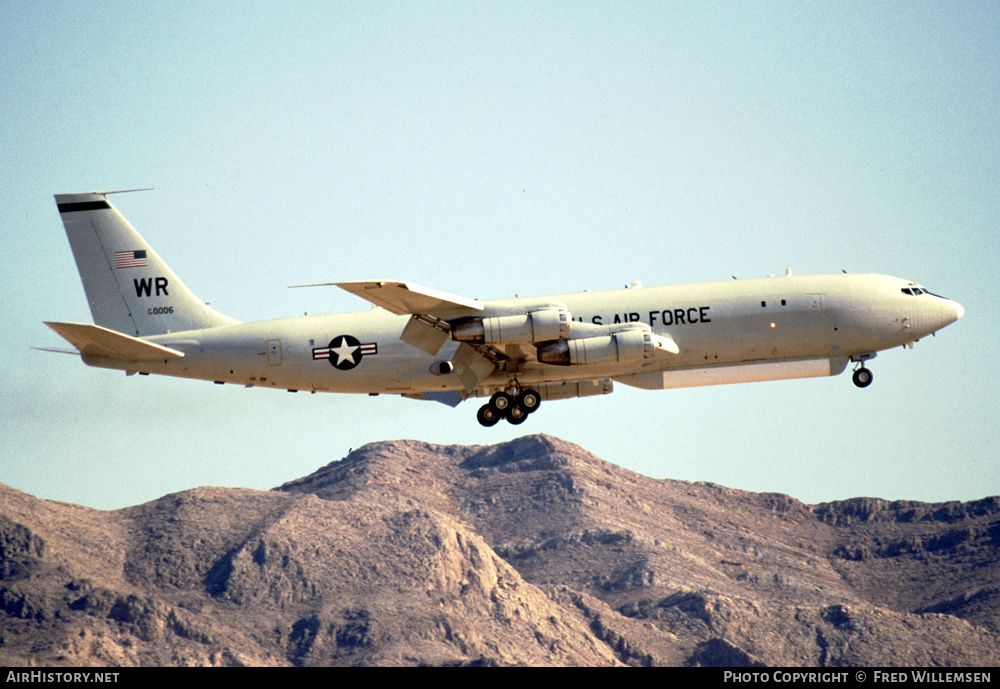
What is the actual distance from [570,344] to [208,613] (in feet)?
475

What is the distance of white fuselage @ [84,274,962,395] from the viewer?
56688 mm

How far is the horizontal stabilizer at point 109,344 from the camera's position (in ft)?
179

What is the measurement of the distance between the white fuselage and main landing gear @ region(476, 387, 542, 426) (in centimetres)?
70

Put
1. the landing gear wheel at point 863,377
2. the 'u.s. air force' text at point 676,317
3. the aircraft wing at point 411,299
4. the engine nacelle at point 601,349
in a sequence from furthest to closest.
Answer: the landing gear wheel at point 863,377
the 'u.s. air force' text at point 676,317
the engine nacelle at point 601,349
the aircraft wing at point 411,299

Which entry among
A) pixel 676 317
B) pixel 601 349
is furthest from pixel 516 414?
pixel 676 317

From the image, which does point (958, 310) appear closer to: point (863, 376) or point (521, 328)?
point (863, 376)

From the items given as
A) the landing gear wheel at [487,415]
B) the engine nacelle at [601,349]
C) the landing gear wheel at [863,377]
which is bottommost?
the landing gear wheel at [487,415]

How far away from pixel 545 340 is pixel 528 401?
14.6 ft

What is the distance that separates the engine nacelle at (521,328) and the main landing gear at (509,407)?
14.1 feet

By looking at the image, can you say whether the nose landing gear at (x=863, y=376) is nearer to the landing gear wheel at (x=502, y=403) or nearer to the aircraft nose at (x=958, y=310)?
the aircraft nose at (x=958, y=310)

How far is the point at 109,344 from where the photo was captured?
2210 inches

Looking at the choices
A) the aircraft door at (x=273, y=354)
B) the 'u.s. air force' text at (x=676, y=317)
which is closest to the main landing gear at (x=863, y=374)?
the 'u.s. air force' text at (x=676, y=317)

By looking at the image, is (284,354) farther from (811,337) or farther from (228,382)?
(811,337)
